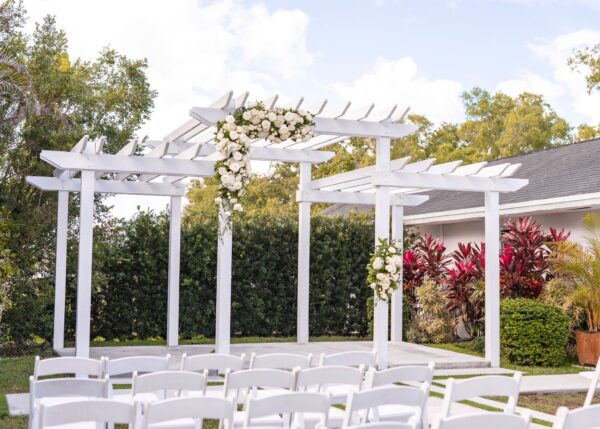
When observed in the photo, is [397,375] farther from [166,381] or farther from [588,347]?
[588,347]

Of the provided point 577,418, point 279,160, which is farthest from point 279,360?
point 279,160

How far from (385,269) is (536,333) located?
8.73ft

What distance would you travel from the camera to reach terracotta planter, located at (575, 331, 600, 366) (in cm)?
1183

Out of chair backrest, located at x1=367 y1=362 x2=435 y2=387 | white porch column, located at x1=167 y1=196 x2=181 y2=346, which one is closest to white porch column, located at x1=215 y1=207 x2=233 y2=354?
white porch column, located at x1=167 y1=196 x2=181 y2=346

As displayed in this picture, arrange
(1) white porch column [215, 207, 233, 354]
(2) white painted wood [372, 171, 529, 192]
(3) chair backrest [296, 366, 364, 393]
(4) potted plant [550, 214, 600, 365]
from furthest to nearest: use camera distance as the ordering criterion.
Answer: (4) potted plant [550, 214, 600, 365]
(2) white painted wood [372, 171, 529, 192]
(1) white porch column [215, 207, 233, 354]
(3) chair backrest [296, 366, 364, 393]

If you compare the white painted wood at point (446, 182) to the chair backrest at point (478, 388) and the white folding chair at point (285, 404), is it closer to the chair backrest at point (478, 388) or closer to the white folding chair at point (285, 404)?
the chair backrest at point (478, 388)

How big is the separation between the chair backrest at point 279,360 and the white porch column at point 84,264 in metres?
3.95

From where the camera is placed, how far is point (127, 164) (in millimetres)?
9883

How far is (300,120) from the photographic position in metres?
9.24

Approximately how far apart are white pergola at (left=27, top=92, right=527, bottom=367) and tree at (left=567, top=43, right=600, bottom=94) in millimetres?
11798

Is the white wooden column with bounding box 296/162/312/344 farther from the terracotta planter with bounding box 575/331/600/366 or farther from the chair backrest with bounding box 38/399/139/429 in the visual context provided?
the chair backrest with bounding box 38/399/139/429

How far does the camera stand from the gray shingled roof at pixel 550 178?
1377 cm

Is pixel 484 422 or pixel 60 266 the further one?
pixel 60 266

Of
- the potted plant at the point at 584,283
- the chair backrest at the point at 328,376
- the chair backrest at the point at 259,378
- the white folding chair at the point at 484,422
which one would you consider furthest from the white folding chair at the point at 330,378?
the potted plant at the point at 584,283
